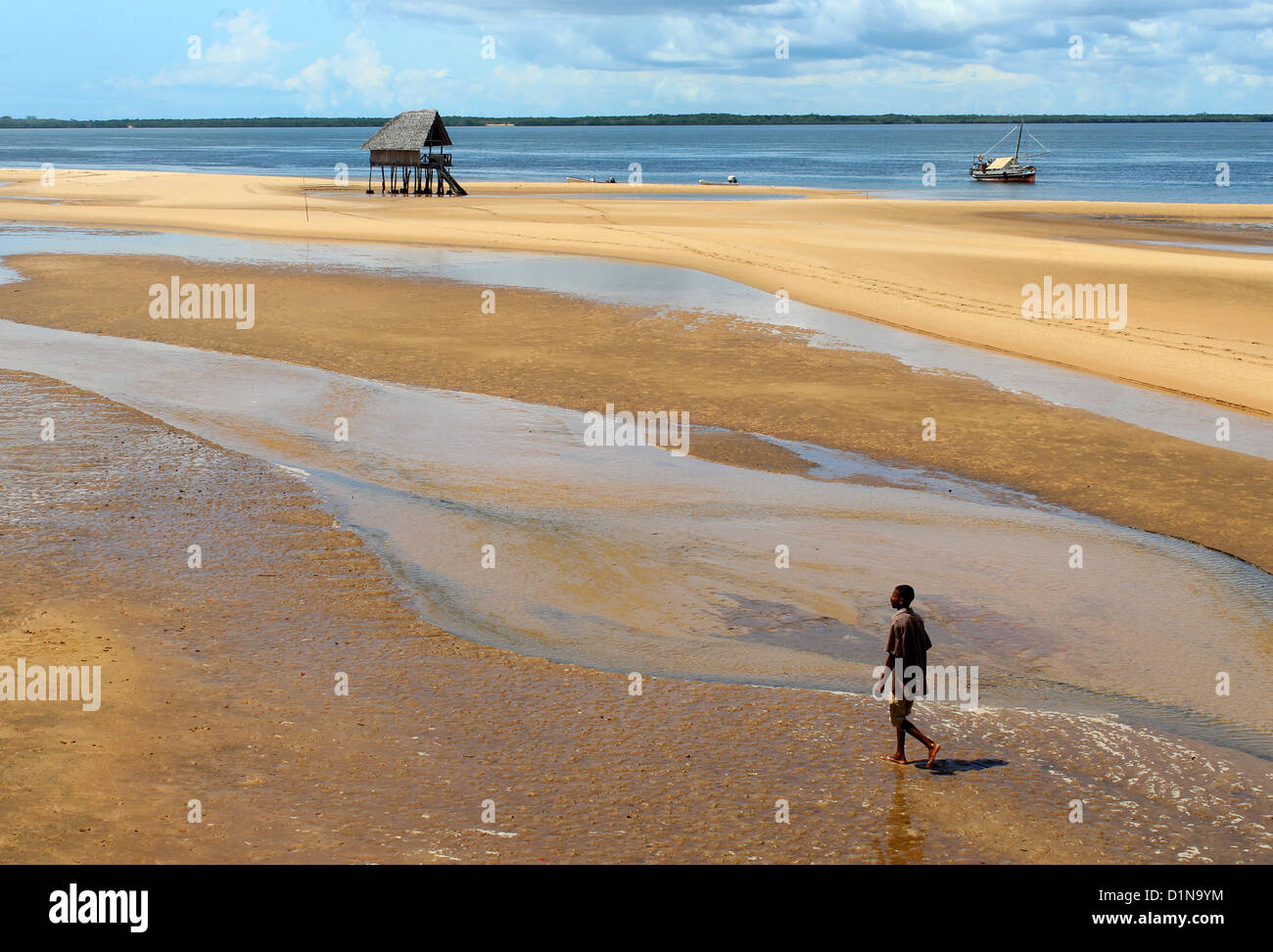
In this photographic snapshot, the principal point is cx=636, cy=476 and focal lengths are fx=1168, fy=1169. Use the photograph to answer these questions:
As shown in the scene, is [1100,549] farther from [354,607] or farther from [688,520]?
[354,607]

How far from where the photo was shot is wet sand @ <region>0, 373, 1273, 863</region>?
6.70 m

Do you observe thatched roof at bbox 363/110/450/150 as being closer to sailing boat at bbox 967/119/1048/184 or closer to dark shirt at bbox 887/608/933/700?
sailing boat at bbox 967/119/1048/184

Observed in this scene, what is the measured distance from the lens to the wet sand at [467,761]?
22.0 feet

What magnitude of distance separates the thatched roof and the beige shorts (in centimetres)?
6466

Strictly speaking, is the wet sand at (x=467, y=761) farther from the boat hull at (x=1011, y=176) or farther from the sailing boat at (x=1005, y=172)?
the boat hull at (x=1011, y=176)

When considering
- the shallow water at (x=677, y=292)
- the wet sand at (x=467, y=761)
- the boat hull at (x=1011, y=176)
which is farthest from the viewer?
the boat hull at (x=1011, y=176)

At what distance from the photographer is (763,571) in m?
11.6

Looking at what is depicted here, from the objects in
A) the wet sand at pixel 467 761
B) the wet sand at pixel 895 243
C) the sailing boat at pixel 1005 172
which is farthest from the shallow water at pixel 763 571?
the sailing boat at pixel 1005 172

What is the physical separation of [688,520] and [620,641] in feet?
11.2


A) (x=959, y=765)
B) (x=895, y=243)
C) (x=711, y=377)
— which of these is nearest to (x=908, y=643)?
(x=959, y=765)

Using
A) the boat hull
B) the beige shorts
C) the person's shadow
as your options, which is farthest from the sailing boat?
the beige shorts

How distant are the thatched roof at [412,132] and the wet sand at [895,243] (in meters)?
3.36

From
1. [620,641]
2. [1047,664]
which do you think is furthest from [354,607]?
[1047,664]

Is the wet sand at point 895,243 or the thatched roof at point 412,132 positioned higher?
the thatched roof at point 412,132
